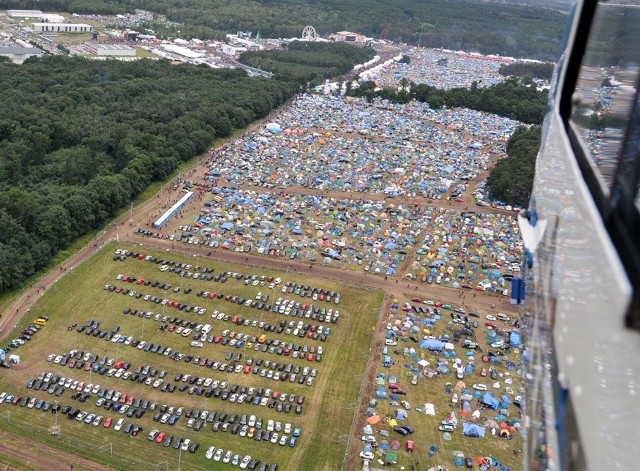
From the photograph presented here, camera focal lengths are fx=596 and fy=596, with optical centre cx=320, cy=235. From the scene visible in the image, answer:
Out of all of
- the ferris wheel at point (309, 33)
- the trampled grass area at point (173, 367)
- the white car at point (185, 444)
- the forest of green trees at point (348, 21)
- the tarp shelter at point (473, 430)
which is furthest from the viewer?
the ferris wheel at point (309, 33)

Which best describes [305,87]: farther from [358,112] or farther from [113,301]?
[113,301]

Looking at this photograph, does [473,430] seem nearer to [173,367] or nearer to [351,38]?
[173,367]

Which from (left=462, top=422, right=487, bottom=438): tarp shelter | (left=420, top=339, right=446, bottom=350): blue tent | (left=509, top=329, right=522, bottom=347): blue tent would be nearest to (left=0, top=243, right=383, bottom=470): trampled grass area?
(left=420, top=339, right=446, bottom=350): blue tent

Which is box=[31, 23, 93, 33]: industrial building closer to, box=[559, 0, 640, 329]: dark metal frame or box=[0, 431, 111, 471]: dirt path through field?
box=[0, 431, 111, 471]: dirt path through field

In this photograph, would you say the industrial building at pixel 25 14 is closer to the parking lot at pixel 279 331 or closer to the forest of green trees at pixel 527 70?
the parking lot at pixel 279 331

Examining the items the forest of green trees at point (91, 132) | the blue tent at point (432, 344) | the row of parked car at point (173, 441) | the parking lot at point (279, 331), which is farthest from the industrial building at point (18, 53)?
the blue tent at point (432, 344)

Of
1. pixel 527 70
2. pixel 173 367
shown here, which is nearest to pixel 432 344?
pixel 173 367
